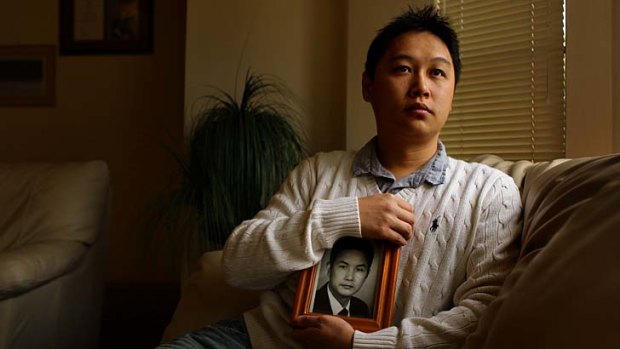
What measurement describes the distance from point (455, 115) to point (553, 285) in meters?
A: 1.45

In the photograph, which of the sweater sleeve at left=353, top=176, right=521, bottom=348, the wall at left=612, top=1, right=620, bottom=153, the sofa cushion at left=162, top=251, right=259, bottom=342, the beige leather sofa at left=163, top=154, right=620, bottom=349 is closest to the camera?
the beige leather sofa at left=163, top=154, right=620, bottom=349

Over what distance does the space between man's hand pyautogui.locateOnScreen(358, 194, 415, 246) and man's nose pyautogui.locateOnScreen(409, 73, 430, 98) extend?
256 mm

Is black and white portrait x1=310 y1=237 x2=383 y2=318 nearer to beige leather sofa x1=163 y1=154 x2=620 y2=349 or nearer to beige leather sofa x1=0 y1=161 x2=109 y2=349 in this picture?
beige leather sofa x1=163 y1=154 x2=620 y2=349

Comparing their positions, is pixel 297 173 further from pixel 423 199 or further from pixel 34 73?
pixel 34 73

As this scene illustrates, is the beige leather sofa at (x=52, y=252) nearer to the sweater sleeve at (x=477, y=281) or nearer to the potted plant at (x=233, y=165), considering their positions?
the potted plant at (x=233, y=165)

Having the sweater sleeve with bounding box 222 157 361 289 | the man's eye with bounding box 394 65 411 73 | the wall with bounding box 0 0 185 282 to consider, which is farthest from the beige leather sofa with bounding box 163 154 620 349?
the wall with bounding box 0 0 185 282

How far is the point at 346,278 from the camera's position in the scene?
1.20 meters

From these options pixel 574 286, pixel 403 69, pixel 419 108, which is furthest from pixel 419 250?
pixel 574 286

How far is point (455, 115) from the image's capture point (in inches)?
79.4

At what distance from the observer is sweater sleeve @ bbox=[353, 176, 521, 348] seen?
3.45 ft

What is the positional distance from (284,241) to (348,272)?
0.50 ft

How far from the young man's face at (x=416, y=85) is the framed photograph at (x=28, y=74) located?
2457 mm

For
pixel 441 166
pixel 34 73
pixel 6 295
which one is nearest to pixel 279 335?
pixel 441 166

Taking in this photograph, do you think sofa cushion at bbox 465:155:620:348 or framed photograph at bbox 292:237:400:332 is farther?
framed photograph at bbox 292:237:400:332
